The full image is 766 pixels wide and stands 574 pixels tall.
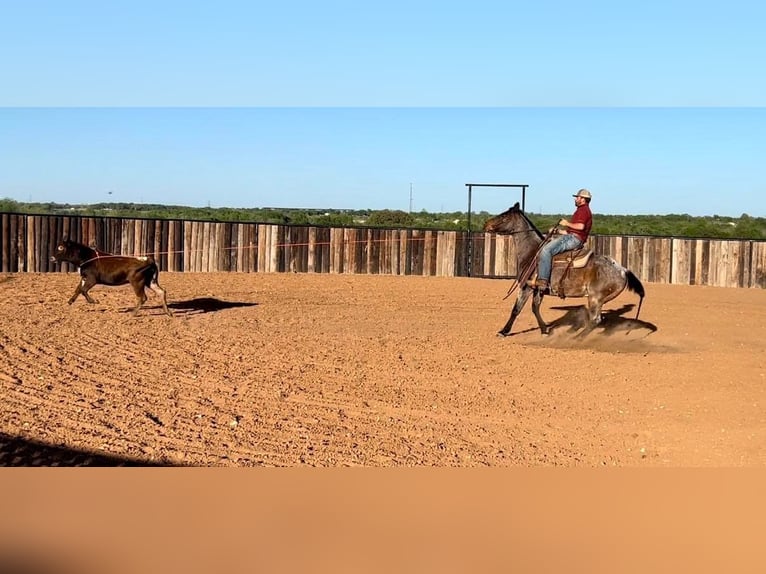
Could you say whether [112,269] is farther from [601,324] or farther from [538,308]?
[601,324]

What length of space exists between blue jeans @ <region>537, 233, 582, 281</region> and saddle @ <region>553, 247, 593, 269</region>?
62 mm

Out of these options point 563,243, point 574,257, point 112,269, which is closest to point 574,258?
point 574,257

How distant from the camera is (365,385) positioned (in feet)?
38.3

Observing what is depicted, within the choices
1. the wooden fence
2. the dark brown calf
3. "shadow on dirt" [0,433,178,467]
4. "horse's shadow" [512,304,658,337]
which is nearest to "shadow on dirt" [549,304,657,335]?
"horse's shadow" [512,304,658,337]

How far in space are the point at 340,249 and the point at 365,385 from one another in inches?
640

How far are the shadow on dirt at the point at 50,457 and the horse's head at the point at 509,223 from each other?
9206 millimetres

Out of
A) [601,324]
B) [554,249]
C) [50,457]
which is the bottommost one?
[50,457]

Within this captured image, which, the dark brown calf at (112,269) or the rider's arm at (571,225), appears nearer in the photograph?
the rider's arm at (571,225)

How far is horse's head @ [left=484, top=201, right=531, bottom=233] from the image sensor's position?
15977mm

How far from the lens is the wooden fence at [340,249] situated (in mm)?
25672

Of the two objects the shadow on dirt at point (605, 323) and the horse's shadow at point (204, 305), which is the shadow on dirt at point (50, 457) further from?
the shadow on dirt at point (605, 323)

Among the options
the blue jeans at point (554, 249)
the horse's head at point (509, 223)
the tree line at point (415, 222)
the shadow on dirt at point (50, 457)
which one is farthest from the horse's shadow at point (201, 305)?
the tree line at point (415, 222)

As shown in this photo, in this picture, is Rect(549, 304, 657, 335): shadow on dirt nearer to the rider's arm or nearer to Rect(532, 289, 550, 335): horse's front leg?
Rect(532, 289, 550, 335): horse's front leg

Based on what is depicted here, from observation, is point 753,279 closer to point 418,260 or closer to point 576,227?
point 418,260
